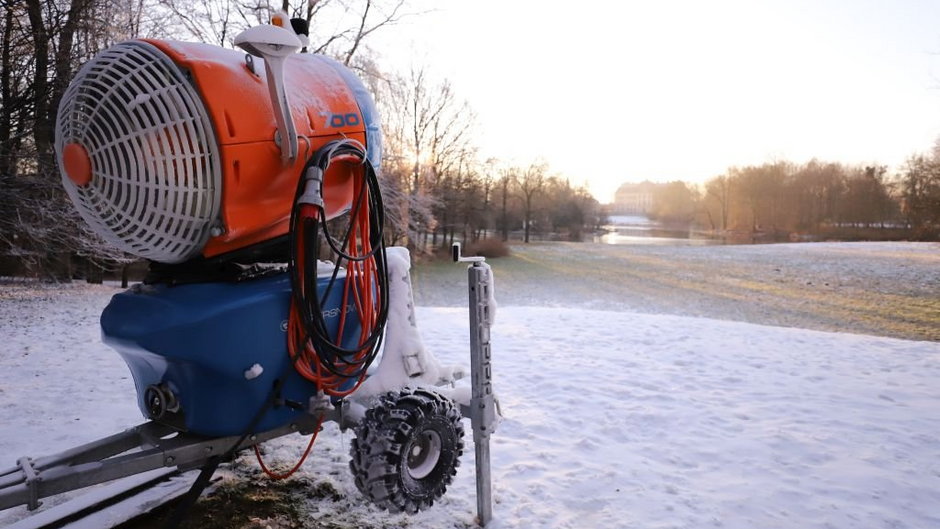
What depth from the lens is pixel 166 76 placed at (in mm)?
1854

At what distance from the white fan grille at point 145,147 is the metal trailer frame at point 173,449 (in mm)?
749

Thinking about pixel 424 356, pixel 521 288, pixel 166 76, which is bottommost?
pixel 521 288

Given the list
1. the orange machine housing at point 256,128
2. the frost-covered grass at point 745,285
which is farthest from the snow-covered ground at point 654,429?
the frost-covered grass at point 745,285

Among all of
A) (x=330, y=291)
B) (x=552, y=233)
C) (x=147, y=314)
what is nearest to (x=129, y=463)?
(x=147, y=314)

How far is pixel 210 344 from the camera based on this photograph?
6.32 feet

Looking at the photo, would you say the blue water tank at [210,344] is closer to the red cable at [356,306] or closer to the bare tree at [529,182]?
the red cable at [356,306]

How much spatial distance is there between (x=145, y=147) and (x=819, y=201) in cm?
8345

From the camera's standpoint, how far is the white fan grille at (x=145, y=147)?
5.98 ft

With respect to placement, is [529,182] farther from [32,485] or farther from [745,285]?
[32,485]

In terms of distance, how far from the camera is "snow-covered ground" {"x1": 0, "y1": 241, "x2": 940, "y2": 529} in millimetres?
2967

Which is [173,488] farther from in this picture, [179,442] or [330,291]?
[330,291]

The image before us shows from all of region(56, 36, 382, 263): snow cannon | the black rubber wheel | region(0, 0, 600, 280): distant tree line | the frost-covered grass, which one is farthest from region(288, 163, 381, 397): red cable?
the frost-covered grass

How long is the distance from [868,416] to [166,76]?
561cm

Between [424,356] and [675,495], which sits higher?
[424,356]
